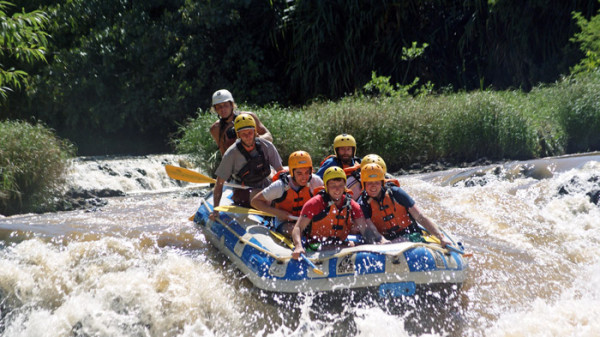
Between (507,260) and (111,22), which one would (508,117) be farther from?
(111,22)

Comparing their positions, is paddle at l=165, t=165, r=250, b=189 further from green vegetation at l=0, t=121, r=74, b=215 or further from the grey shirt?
green vegetation at l=0, t=121, r=74, b=215

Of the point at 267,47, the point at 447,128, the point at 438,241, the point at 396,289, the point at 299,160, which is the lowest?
the point at 447,128

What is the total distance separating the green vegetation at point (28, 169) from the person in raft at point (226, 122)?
9.79 feet

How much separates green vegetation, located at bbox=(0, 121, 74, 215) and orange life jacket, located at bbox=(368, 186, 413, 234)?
15.3ft

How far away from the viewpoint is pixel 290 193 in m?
5.05

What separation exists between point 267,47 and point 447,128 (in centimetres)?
622

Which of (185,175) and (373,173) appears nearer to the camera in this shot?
(373,173)

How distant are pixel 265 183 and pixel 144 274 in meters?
1.48

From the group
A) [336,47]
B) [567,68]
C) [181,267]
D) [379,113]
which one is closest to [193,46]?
[336,47]

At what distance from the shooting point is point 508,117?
10.3 m

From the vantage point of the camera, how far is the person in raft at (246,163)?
17.6 ft

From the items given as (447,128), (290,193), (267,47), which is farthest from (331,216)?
(267,47)

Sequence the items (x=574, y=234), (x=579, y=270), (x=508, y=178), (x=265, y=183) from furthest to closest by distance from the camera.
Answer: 1. (x=508, y=178)
2. (x=574, y=234)
3. (x=265, y=183)
4. (x=579, y=270)

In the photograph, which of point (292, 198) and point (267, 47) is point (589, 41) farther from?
point (292, 198)
